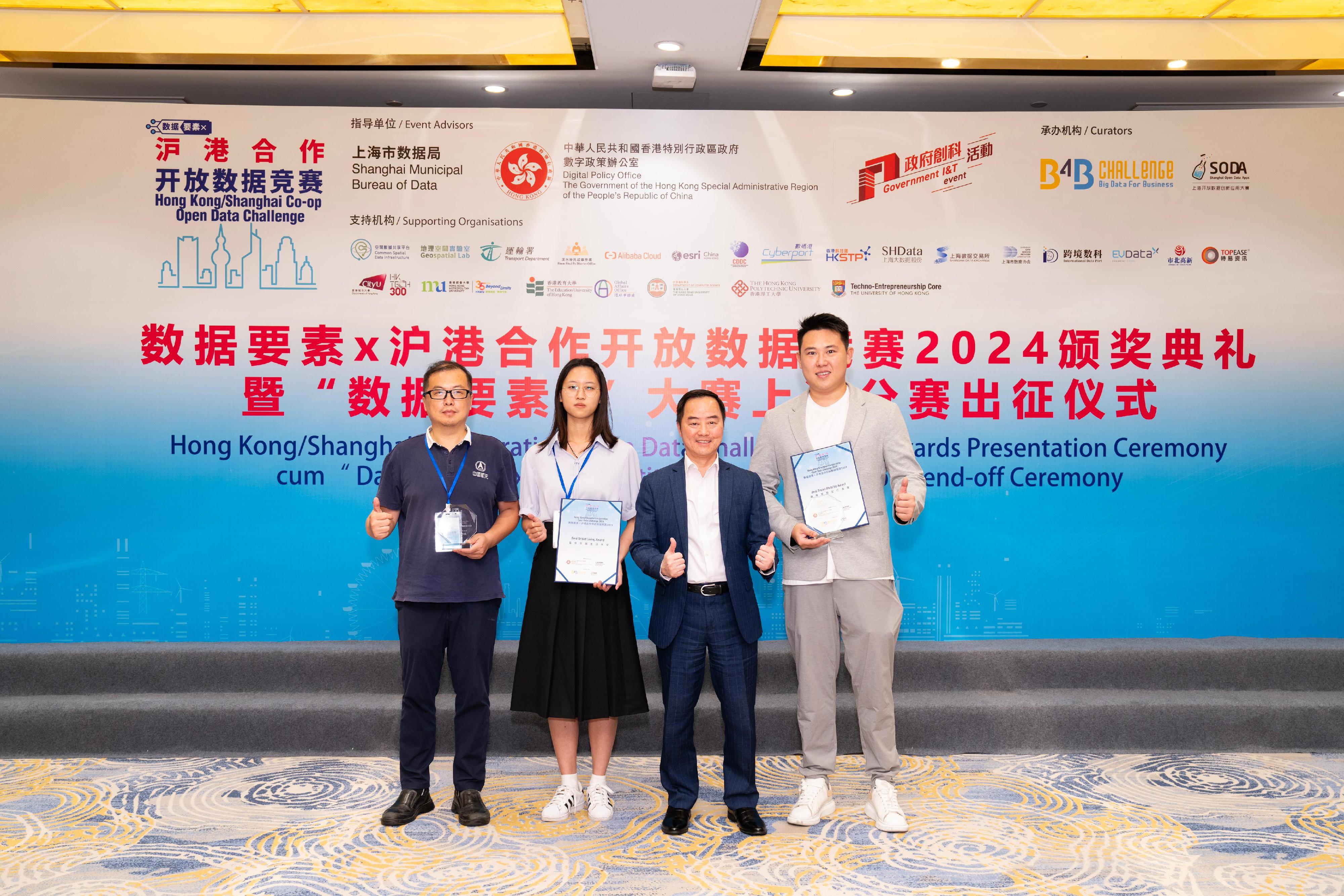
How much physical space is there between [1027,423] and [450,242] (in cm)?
302

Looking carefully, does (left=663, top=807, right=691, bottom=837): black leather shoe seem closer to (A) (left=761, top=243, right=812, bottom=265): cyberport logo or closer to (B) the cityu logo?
(A) (left=761, top=243, right=812, bottom=265): cyberport logo

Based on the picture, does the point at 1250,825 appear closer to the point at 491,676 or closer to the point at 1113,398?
the point at 1113,398

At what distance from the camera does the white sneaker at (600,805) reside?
3057 millimetres

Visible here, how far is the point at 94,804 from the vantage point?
3197 millimetres

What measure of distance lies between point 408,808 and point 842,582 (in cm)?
171

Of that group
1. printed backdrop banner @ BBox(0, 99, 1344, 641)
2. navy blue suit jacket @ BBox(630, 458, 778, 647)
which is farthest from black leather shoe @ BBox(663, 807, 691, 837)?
printed backdrop banner @ BBox(0, 99, 1344, 641)

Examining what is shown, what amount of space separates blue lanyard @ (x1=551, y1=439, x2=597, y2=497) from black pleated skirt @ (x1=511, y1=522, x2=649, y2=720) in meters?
0.14

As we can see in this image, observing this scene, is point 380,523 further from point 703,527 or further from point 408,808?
point 703,527

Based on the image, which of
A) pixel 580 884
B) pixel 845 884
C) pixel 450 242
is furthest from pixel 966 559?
pixel 450 242

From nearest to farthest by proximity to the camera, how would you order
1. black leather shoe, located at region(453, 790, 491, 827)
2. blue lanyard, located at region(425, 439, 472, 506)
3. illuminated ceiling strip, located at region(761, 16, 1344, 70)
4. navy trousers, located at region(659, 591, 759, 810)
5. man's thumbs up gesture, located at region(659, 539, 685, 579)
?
man's thumbs up gesture, located at region(659, 539, 685, 579) < navy trousers, located at region(659, 591, 759, 810) < black leather shoe, located at region(453, 790, 491, 827) < blue lanyard, located at region(425, 439, 472, 506) < illuminated ceiling strip, located at region(761, 16, 1344, 70)

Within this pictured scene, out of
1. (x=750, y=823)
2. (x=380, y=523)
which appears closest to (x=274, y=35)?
(x=380, y=523)

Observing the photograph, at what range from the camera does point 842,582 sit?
3072mm

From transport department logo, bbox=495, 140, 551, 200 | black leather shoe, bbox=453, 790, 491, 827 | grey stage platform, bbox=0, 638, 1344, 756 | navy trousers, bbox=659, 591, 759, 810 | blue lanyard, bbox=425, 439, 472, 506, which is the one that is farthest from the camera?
transport department logo, bbox=495, 140, 551, 200

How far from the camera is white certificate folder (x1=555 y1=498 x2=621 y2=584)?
9.53 ft
